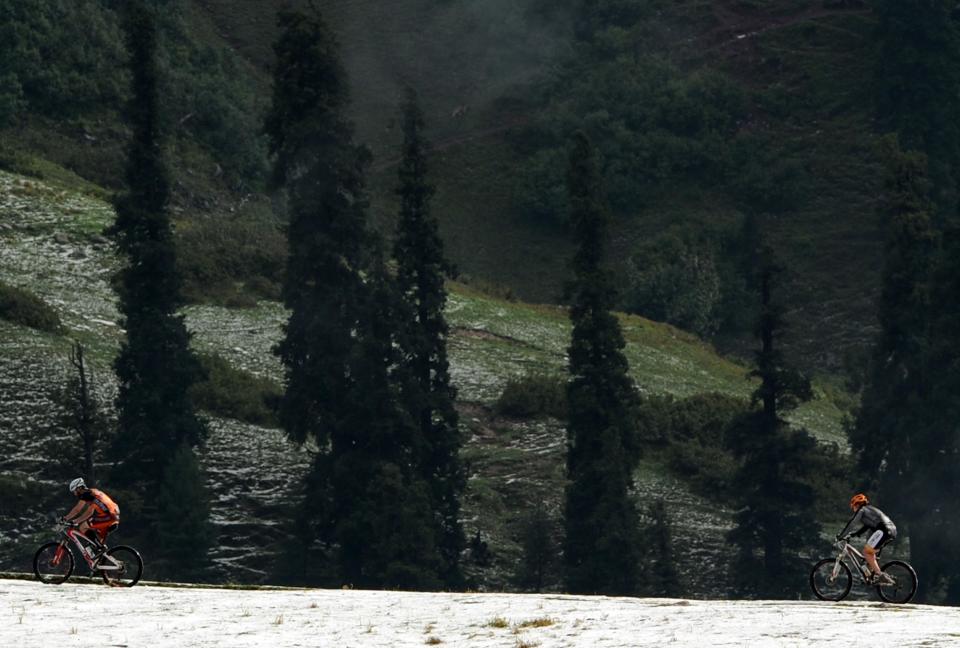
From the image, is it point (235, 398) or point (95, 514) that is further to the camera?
point (235, 398)

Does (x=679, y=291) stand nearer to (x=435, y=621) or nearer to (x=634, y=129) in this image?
(x=634, y=129)

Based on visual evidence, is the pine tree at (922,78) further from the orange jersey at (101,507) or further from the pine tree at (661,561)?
the orange jersey at (101,507)

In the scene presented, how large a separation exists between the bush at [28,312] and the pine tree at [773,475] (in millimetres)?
28961

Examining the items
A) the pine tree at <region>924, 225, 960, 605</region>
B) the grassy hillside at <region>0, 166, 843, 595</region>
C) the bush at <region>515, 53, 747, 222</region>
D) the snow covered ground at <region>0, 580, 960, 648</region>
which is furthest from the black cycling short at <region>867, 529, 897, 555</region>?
the bush at <region>515, 53, 747, 222</region>

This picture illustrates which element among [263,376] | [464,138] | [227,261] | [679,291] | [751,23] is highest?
[751,23]

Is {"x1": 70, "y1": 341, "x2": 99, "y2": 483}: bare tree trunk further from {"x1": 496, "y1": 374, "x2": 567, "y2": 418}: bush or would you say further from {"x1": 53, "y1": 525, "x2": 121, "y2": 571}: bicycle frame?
{"x1": 53, "y1": 525, "x2": 121, "y2": 571}: bicycle frame

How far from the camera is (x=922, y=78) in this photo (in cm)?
13162

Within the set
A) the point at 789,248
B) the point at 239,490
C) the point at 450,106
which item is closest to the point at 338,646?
the point at 239,490

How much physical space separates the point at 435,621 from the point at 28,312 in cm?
5187

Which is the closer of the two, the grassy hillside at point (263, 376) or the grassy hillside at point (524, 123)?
the grassy hillside at point (263, 376)

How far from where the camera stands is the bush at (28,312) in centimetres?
7738

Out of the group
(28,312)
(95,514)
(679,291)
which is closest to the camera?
(95,514)

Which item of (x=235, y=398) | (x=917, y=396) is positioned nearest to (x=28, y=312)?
(x=235, y=398)

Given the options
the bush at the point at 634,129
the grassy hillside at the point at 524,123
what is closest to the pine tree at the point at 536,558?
the grassy hillside at the point at 524,123
